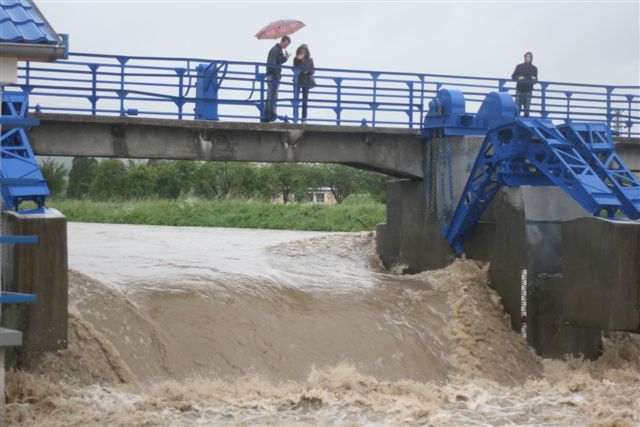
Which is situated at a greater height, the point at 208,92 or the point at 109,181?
the point at 208,92

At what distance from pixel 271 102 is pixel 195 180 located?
49362 millimetres

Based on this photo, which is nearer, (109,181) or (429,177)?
(429,177)

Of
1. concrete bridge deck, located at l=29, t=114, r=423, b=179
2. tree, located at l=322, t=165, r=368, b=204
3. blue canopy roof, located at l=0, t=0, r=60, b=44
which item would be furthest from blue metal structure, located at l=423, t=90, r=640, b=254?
tree, located at l=322, t=165, r=368, b=204

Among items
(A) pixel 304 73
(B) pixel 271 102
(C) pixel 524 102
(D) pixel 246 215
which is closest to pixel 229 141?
(B) pixel 271 102

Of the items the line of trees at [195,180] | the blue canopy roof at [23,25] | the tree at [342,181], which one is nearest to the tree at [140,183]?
the line of trees at [195,180]

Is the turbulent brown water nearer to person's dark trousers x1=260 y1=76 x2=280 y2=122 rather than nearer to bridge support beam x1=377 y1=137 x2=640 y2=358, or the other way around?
bridge support beam x1=377 y1=137 x2=640 y2=358

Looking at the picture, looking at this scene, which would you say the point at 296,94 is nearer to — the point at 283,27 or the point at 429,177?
the point at 283,27

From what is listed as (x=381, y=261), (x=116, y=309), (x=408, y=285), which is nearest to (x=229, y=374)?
(x=116, y=309)

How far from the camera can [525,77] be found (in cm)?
2134

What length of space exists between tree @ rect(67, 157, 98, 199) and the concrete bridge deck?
55.5 meters

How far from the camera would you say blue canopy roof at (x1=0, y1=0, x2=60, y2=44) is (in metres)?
8.12

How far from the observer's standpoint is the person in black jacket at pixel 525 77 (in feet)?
69.5

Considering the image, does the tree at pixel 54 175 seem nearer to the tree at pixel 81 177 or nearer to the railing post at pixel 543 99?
the tree at pixel 81 177

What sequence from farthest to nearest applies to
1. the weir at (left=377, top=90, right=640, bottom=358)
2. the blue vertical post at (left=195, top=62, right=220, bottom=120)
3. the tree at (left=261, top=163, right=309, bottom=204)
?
the tree at (left=261, top=163, right=309, bottom=204), the blue vertical post at (left=195, top=62, right=220, bottom=120), the weir at (left=377, top=90, right=640, bottom=358)
